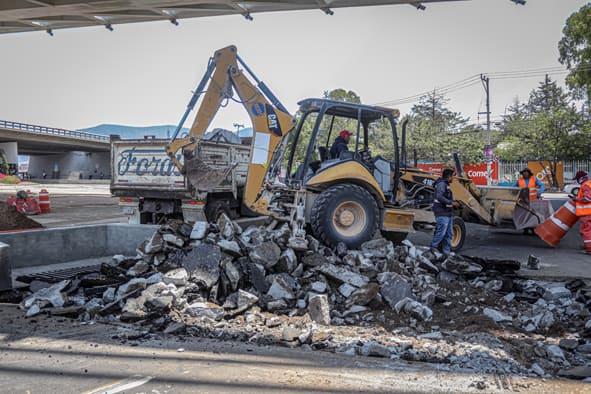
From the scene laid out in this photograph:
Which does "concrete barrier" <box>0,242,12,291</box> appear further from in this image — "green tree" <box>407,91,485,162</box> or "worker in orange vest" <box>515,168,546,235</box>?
"green tree" <box>407,91,485,162</box>

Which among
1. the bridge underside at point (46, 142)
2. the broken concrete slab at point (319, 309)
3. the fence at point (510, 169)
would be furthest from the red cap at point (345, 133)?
the bridge underside at point (46, 142)

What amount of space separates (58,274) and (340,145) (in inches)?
185

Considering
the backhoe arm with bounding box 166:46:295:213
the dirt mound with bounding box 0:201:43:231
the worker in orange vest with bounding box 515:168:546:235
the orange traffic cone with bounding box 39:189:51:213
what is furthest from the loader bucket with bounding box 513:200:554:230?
the orange traffic cone with bounding box 39:189:51:213

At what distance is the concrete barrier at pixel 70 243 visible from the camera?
6969 millimetres

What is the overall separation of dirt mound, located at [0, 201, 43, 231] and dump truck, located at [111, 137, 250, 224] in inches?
69.2

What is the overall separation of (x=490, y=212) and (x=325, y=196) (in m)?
4.45

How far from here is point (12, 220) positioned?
29.9 ft

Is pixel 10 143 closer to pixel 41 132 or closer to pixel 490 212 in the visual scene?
pixel 41 132

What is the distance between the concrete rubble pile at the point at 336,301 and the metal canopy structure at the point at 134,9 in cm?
640

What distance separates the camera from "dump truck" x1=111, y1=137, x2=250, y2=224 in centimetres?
967

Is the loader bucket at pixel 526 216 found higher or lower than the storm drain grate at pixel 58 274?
higher

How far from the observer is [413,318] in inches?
201

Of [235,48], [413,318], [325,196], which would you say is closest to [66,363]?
[413,318]

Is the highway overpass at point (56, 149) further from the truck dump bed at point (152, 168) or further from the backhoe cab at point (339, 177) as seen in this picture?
the backhoe cab at point (339, 177)
